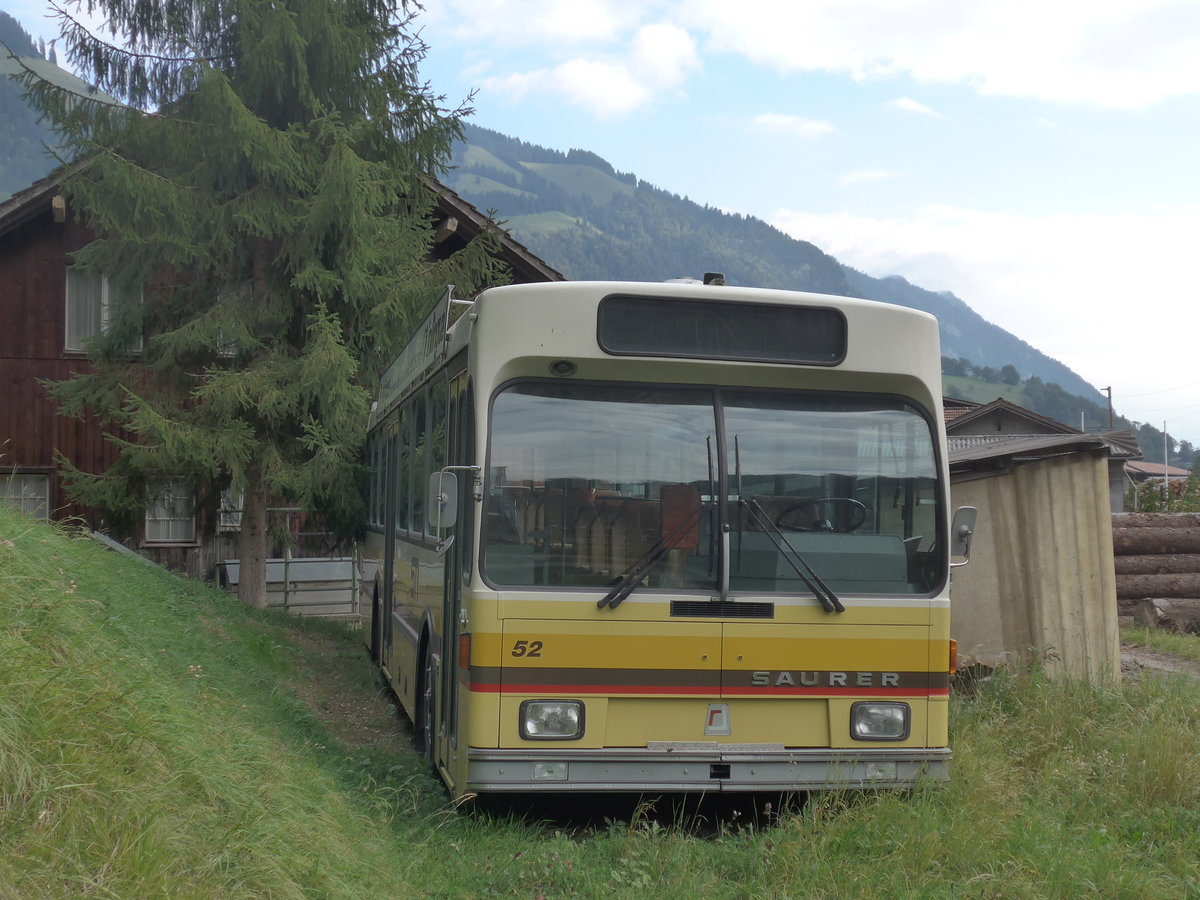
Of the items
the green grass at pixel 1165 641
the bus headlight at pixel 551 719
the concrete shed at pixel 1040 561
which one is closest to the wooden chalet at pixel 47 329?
the green grass at pixel 1165 641

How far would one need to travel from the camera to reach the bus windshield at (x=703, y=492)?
6.14 m

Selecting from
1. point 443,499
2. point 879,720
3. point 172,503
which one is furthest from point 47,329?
point 879,720

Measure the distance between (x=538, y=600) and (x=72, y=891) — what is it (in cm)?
276

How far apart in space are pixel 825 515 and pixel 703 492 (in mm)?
656

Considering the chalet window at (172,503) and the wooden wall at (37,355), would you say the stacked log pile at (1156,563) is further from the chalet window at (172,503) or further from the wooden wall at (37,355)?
the wooden wall at (37,355)

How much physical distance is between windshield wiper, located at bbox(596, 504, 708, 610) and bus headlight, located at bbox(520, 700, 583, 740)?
531 mm

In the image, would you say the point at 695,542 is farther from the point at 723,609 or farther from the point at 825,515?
the point at 825,515

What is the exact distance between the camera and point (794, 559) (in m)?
6.27

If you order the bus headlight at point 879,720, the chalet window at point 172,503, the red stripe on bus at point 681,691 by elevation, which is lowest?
the bus headlight at point 879,720

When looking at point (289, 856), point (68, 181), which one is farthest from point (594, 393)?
point (68, 181)

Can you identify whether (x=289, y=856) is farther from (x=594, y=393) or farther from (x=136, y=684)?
(x=594, y=393)

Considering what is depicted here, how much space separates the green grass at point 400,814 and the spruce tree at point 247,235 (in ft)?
26.3

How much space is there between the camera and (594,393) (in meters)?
6.31

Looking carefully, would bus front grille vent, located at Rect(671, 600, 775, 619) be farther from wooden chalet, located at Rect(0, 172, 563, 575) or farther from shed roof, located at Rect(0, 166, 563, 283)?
wooden chalet, located at Rect(0, 172, 563, 575)
